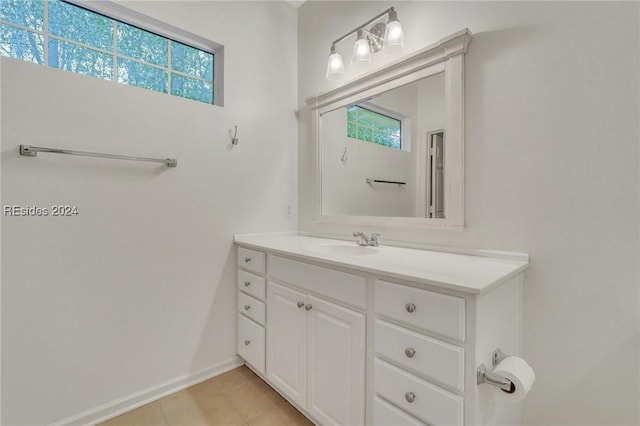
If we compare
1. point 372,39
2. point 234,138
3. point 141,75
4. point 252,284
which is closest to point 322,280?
point 252,284

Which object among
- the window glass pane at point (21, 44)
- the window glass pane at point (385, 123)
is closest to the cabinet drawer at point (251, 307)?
the window glass pane at point (385, 123)

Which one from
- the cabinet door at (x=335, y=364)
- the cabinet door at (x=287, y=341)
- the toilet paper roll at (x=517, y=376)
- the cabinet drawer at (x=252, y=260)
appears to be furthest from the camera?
the cabinet drawer at (x=252, y=260)

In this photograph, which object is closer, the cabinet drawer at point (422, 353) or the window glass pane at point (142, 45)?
the cabinet drawer at point (422, 353)

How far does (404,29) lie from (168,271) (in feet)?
6.42

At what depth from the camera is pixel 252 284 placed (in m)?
1.84

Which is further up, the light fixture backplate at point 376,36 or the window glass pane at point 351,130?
the light fixture backplate at point 376,36

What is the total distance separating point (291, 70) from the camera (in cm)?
232

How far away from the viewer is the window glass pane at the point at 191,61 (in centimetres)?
185

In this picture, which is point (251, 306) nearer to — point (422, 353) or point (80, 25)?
point (422, 353)

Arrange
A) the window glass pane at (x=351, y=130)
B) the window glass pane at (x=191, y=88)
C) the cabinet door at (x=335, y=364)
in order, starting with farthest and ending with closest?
the window glass pane at (x=351, y=130) < the window glass pane at (x=191, y=88) < the cabinet door at (x=335, y=364)

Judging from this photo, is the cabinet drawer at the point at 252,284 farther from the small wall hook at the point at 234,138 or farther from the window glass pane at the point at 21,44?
the window glass pane at the point at 21,44

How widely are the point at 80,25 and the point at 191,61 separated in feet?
1.86

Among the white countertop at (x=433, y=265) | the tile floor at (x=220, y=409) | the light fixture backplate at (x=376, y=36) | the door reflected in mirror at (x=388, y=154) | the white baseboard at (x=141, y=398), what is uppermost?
the light fixture backplate at (x=376, y=36)

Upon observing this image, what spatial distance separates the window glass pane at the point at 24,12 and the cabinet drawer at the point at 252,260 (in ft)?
5.06
